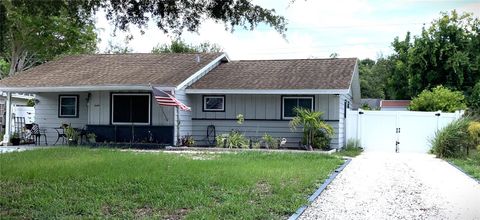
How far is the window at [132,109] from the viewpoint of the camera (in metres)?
20.8

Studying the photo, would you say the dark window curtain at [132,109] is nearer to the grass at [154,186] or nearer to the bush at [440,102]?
the grass at [154,186]

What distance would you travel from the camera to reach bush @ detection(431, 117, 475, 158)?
57.1 ft

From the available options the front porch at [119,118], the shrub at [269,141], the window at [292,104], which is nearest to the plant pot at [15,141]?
the front porch at [119,118]

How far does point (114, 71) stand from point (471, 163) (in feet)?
45.2

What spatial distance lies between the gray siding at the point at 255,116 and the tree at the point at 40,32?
5.44 meters

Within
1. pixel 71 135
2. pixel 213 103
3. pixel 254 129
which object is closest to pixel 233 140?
pixel 254 129

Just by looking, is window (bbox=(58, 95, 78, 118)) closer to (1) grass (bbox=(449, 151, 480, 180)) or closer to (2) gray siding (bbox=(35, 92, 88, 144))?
(2) gray siding (bbox=(35, 92, 88, 144))

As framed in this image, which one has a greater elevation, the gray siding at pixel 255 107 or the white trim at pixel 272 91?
the white trim at pixel 272 91

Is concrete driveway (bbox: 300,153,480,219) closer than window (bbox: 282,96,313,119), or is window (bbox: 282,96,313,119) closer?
concrete driveway (bbox: 300,153,480,219)

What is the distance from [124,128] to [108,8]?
524 inches

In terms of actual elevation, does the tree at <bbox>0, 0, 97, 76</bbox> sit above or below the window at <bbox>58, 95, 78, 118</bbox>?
above

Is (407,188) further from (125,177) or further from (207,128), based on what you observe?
(207,128)

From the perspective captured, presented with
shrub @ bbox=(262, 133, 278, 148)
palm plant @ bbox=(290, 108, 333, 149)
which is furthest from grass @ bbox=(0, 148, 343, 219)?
shrub @ bbox=(262, 133, 278, 148)

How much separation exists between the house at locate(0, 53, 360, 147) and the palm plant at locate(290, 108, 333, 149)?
2.20 ft
